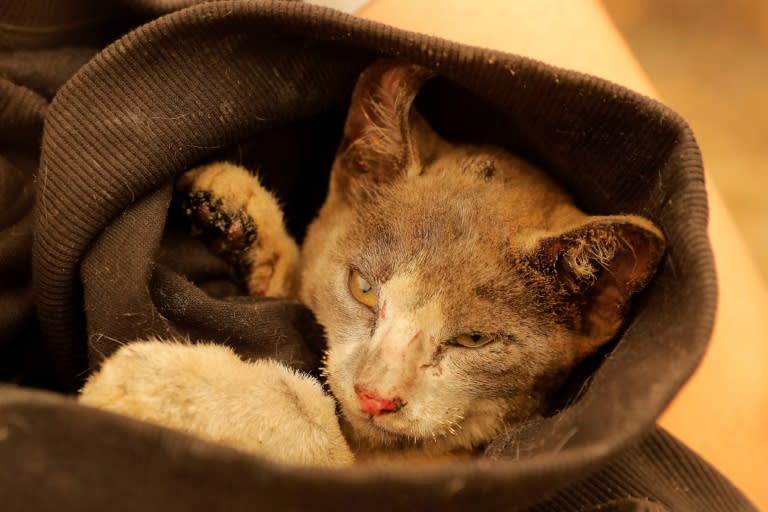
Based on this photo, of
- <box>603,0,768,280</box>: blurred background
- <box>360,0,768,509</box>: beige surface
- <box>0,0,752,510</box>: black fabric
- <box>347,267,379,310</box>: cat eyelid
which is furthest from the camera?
<box>603,0,768,280</box>: blurred background

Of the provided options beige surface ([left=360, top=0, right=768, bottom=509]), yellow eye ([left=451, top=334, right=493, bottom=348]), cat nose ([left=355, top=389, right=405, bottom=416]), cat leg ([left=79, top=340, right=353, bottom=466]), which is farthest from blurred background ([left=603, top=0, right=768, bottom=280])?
cat leg ([left=79, top=340, right=353, bottom=466])

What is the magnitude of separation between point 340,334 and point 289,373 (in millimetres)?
139

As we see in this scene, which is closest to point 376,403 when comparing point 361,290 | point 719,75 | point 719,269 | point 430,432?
point 430,432

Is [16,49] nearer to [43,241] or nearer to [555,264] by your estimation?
[43,241]

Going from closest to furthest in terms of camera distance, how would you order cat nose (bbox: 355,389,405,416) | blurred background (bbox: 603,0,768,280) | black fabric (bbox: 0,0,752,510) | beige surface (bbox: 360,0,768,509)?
black fabric (bbox: 0,0,752,510) → cat nose (bbox: 355,389,405,416) → beige surface (bbox: 360,0,768,509) → blurred background (bbox: 603,0,768,280)

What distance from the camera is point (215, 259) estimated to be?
3.76 feet

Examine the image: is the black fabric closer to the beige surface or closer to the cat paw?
the cat paw

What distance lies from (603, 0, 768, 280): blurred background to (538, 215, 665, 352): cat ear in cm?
153

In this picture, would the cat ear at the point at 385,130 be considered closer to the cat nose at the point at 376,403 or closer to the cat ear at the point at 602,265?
the cat ear at the point at 602,265

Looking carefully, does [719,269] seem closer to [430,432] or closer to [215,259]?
[430,432]

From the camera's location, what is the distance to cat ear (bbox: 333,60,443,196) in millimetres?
1074

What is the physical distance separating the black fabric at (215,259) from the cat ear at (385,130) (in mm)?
60

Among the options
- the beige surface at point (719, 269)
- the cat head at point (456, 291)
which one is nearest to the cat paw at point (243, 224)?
the cat head at point (456, 291)

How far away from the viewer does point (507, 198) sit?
1.10 meters
